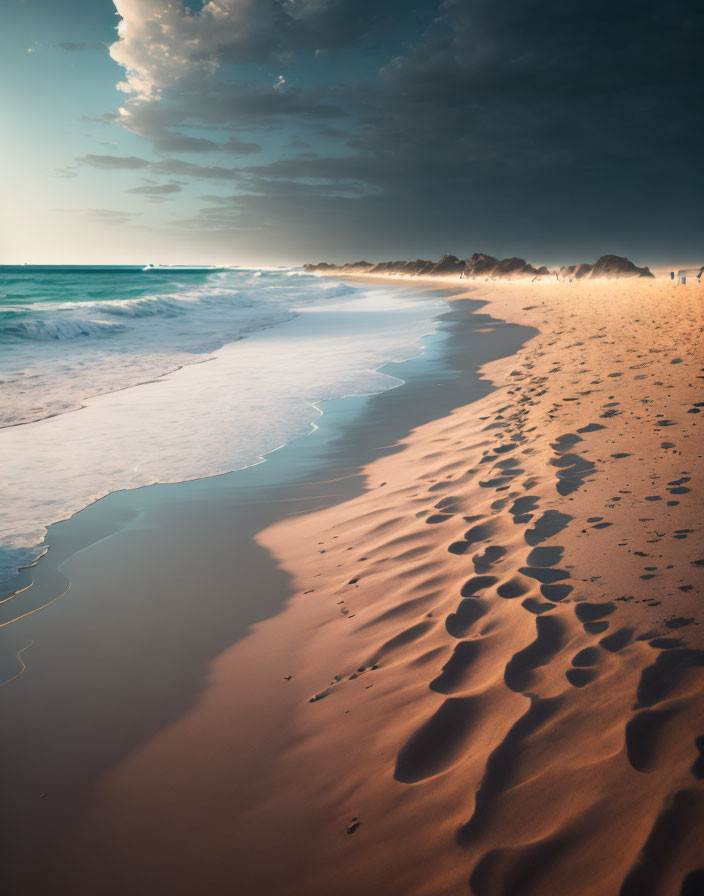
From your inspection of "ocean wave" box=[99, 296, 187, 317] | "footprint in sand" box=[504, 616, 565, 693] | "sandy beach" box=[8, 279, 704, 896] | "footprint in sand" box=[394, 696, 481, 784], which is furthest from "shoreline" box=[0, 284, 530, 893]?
"ocean wave" box=[99, 296, 187, 317]

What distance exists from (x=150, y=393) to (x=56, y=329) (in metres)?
10.1

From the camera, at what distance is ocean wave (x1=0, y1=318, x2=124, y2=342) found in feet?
51.0

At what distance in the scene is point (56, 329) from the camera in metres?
16.2

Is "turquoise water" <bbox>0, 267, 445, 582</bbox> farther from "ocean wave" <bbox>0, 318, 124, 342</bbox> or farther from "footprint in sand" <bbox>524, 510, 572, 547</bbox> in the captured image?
"footprint in sand" <bbox>524, 510, 572, 547</bbox>

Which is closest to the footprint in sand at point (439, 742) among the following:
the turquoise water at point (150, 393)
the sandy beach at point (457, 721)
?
the sandy beach at point (457, 721)

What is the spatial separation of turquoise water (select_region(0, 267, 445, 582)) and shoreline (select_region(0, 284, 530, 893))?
0.47 meters

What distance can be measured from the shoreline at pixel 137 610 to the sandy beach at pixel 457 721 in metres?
0.14

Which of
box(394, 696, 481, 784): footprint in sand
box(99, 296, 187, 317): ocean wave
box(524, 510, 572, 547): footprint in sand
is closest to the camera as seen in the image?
box(394, 696, 481, 784): footprint in sand

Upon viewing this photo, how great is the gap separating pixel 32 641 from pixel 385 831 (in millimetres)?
2285

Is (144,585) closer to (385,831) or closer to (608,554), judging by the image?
(385,831)

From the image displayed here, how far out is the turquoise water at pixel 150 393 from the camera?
5066 millimetres

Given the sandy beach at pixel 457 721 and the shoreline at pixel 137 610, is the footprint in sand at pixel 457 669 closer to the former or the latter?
the sandy beach at pixel 457 721

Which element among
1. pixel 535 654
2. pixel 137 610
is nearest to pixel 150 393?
pixel 137 610

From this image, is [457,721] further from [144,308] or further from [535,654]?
[144,308]
